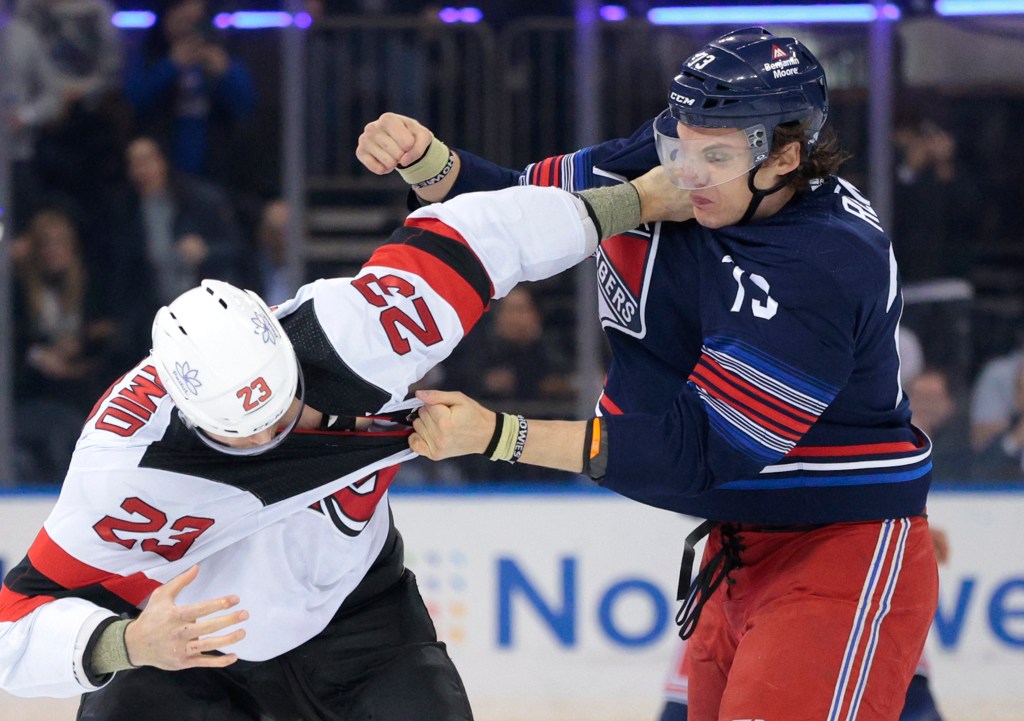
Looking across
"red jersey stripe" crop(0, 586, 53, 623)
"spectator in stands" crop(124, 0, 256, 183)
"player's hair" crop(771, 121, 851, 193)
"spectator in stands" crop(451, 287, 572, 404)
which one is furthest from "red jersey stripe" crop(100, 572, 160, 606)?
A: "spectator in stands" crop(124, 0, 256, 183)

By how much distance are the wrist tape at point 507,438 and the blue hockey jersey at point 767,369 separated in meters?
0.19

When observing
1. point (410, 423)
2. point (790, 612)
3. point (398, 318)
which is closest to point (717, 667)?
point (790, 612)

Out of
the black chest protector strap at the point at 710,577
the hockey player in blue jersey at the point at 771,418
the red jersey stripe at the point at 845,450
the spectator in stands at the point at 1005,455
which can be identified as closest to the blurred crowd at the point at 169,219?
the spectator in stands at the point at 1005,455

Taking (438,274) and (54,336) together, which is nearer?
(438,274)

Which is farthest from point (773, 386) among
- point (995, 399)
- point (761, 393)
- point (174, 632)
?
point (995, 399)

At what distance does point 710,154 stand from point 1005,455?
413 cm

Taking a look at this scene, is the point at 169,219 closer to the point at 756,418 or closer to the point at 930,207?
the point at 930,207

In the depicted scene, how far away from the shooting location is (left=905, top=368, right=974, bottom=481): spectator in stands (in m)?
6.48

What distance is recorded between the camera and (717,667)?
3.20 m

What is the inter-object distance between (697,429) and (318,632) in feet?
3.32

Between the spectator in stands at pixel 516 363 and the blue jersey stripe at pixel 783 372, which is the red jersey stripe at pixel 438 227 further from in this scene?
the spectator in stands at pixel 516 363

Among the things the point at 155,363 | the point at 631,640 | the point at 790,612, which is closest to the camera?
the point at 155,363

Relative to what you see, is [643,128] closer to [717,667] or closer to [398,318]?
[398,318]

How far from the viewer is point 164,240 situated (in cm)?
683
